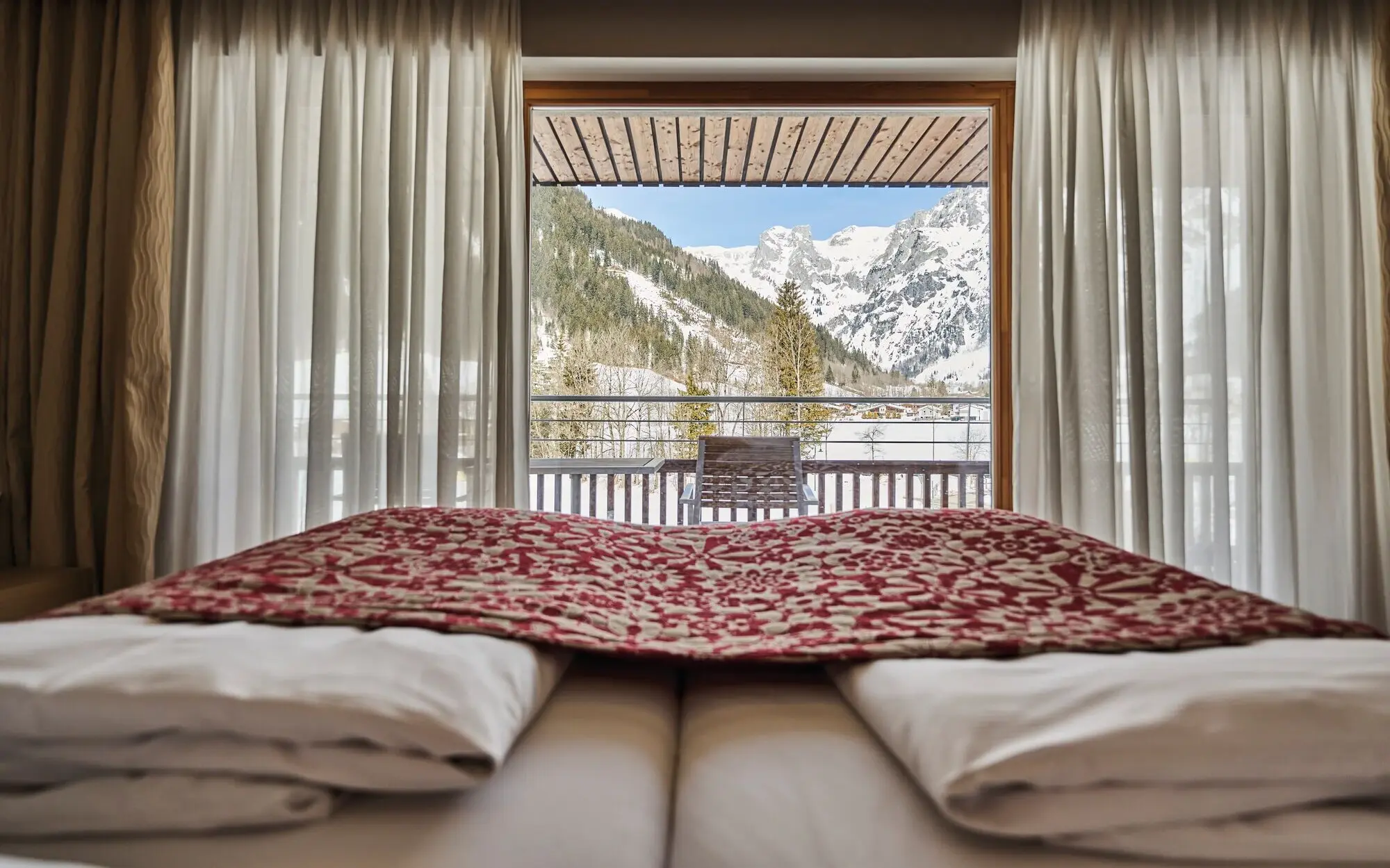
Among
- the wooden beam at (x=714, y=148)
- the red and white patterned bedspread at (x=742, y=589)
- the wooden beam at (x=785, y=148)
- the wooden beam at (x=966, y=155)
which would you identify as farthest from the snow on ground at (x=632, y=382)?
the red and white patterned bedspread at (x=742, y=589)

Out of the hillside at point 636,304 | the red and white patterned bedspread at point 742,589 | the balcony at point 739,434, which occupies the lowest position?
the red and white patterned bedspread at point 742,589

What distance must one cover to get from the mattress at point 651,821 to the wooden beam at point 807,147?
2937 mm

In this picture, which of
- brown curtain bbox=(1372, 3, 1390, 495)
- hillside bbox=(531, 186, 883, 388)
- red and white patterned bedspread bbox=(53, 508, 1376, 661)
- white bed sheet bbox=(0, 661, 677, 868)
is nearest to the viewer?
white bed sheet bbox=(0, 661, 677, 868)

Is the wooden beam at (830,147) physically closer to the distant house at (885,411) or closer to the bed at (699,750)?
the distant house at (885,411)

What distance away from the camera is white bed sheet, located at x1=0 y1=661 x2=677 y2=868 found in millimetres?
531

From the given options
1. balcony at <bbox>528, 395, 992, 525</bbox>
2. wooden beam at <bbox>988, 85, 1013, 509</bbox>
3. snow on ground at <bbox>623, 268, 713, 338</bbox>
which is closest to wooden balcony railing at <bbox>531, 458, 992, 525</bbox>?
balcony at <bbox>528, 395, 992, 525</bbox>

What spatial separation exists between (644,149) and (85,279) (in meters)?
2.10

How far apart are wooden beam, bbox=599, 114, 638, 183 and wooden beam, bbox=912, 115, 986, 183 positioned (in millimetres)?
1262

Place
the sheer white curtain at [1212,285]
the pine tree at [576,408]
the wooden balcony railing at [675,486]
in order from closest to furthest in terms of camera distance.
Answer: the sheer white curtain at [1212,285], the pine tree at [576,408], the wooden balcony railing at [675,486]

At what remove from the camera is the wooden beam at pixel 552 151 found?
317 cm

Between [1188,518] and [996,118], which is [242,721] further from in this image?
[996,118]

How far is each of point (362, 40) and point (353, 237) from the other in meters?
0.72

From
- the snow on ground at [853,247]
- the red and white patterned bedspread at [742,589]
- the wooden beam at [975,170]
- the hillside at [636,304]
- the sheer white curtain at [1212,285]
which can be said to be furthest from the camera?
the snow on ground at [853,247]

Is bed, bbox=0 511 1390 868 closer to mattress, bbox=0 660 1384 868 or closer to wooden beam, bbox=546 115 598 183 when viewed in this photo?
mattress, bbox=0 660 1384 868
